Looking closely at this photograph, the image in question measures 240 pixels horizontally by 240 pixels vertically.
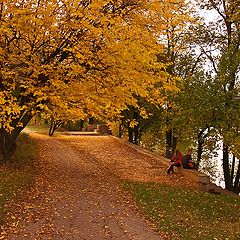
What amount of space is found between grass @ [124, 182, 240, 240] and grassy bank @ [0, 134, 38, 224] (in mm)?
3179

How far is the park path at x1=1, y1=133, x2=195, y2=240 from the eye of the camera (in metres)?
7.96

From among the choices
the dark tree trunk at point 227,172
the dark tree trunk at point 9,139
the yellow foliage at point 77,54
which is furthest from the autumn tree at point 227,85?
the dark tree trunk at point 9,139

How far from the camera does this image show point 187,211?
10.3 meters

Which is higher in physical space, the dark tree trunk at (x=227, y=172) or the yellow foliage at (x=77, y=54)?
the yellow foliage at (x=77, y=54)

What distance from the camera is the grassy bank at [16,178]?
9.80 m

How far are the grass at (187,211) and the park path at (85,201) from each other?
1.29ft

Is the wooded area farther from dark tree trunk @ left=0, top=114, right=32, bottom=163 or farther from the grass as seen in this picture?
the grass

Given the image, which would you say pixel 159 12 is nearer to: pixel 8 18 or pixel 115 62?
pixel 115 62

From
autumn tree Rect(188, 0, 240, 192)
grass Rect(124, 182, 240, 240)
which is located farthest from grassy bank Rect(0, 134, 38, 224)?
autumn tree Rect(188, 0, 240, 192)

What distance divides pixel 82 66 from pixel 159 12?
313 cm

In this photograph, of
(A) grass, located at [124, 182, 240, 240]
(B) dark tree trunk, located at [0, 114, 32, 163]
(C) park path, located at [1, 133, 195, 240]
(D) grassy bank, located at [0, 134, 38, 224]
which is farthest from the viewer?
(B) dark tree trunk, located at [0, 114, 32, 163]

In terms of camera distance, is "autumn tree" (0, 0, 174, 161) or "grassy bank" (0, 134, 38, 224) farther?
"autumn tree" (0, 0, 174, 161)

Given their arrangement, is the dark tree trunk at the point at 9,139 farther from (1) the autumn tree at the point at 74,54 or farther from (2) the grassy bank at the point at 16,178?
(1) the autumn tree at the point at 74,54

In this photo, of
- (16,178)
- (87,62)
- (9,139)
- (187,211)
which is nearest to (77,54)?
(87,62)
